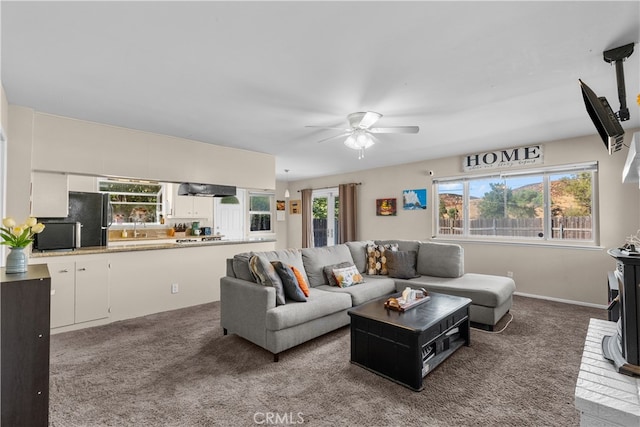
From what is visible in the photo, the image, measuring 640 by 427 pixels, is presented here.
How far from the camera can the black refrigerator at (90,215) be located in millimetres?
4566

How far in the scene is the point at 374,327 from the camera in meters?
2.47

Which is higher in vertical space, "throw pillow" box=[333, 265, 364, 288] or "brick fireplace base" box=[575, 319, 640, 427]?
"throw pillow" box=[333, 265, 364, 288]

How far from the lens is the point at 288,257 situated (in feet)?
11.9

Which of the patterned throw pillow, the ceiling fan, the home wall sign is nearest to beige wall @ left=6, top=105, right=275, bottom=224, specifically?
the ceiling fan

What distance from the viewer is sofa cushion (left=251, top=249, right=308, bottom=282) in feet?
11.2

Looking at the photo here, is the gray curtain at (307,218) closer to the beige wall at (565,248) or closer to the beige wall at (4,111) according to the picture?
the beige wall at (565,248)

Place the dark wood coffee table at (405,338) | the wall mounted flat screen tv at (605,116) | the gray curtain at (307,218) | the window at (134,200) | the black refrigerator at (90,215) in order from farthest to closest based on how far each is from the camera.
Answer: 1. the gray curtain at (307,218)
2. the window at (134,200)
3. the black refrigerator at (90,215)
4. the dark wood coffee table at (405,338)
5. the wall mounted flat screen tv at (605,116)

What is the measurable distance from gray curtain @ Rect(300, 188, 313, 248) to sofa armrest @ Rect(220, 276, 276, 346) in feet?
16.7

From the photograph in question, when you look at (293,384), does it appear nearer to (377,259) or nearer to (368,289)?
(368,289)

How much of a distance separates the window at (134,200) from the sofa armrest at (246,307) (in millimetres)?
3895

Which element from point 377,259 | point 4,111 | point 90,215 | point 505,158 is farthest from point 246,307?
point 505,158

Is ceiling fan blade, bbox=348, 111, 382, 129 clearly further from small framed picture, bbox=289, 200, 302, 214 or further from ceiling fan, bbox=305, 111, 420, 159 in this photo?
small framed picture, bbox=289, 200, 302, 214

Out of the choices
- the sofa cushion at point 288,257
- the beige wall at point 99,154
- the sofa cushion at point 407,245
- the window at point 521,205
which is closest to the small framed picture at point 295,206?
the beige wall at point 99,154

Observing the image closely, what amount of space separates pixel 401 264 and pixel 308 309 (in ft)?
6.04
